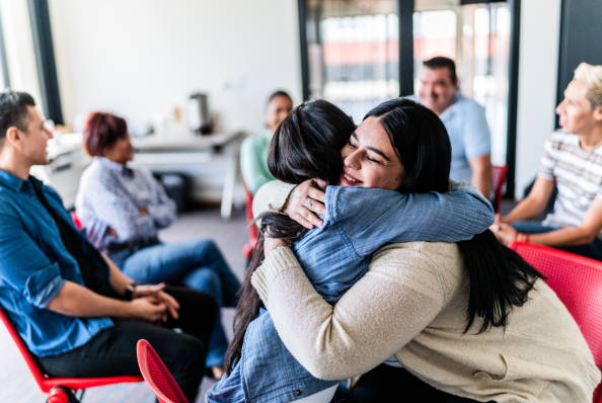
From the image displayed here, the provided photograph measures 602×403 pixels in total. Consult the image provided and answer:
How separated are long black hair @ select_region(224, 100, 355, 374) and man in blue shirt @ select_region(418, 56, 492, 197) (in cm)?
145

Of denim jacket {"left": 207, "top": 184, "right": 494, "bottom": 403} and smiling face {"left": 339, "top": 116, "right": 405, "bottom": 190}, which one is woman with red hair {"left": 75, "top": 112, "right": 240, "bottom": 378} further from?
smiling face {"left": 339, "top": 116, "right": 405, "bottom": 190}

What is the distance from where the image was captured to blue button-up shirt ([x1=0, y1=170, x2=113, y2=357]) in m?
1.60

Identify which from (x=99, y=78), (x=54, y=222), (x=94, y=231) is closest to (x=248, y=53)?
(x=99, y=78)

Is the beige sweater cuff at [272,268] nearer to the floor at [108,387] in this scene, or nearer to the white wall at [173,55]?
the floor at [108,387]

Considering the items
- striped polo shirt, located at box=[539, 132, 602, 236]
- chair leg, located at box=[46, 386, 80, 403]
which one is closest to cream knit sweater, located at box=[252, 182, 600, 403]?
chair leg, located at box=[46, 386, 80, 403]

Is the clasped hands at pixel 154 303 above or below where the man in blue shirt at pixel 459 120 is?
below

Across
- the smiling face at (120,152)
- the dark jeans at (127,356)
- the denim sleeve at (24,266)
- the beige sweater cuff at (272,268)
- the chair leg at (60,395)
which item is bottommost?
the chair leg at (60,395)

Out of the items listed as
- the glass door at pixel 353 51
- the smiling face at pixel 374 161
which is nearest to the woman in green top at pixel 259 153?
the smiling face at pixel 374 161

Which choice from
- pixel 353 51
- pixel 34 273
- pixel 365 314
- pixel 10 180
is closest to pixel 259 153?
pixel 10 180

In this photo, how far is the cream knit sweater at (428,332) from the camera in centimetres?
103

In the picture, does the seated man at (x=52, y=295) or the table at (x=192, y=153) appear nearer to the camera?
the seated man at (x=52, y=295)

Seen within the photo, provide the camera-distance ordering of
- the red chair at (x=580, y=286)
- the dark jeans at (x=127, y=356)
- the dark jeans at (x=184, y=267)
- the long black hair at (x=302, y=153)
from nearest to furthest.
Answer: the long black hair at (x=302, y=153) < the red chair at (x=580, y=286) < the dark jeans at (x=127, y=356) < the dark jeans at (x=184, y=267)

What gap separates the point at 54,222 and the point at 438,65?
6.25 feet

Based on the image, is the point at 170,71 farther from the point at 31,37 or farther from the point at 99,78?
the point at 31,37
